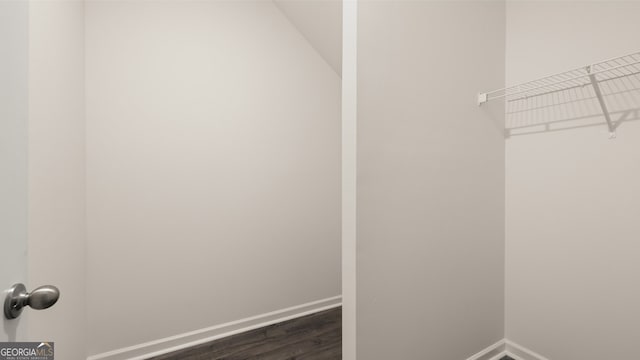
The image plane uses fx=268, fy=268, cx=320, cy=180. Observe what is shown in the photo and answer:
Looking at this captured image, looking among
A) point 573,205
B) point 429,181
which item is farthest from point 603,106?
point 429,181

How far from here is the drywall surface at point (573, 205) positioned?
1289 millimetres

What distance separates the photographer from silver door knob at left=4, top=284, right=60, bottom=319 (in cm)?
51

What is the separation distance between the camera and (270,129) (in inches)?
86.7

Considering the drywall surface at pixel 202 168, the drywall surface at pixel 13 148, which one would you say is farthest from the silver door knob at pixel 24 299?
the drywall surface at pixel 202 168

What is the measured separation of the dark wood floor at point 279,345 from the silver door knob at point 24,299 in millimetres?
1514

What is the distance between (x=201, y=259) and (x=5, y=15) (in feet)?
5.59

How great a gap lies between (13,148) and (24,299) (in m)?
0.30

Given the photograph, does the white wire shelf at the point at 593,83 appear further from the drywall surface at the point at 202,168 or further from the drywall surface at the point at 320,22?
the drywall surface at the point at 202,168

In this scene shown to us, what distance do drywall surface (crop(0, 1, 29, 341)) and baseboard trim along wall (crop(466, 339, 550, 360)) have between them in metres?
2.04

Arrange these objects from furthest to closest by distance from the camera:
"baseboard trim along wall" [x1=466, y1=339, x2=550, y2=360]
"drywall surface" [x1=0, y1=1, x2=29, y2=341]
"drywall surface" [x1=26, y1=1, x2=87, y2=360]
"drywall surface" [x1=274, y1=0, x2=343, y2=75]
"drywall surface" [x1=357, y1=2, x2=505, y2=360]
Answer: "drywall surface" [x1=274, y1=0, x2=343, y2=75], "baseboard trim along wall" [x1=466, y1=339, x2=550, y2=360], "drywall surface" [x1=357, y1=2, x2=505, y2=360], "drywall surface" [x1=26, y1=1, x2=87, y2=360], "drywall surface" [x1=0, y1=1, x2=29, y2=341]

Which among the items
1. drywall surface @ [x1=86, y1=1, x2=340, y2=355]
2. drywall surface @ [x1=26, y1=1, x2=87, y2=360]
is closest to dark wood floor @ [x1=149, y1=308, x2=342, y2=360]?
drywall surface @ [x1=86, y1=1, x2=340, y2=355]

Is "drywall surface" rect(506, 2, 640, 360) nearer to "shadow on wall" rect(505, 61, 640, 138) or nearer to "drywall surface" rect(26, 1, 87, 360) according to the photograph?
"shadow on wall" rect(505, 61, 640, 138)

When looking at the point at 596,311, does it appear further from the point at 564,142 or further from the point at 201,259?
the point at 201,259

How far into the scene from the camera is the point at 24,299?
21.0 inches
